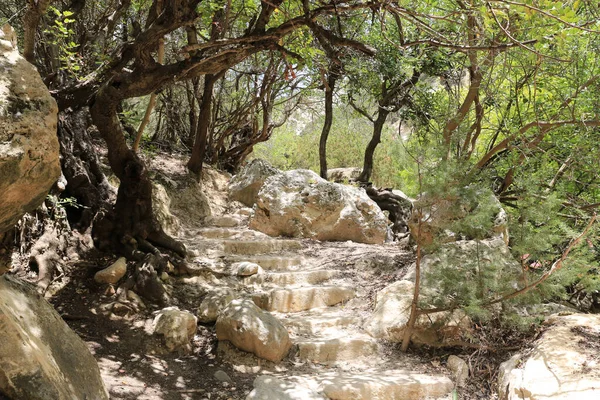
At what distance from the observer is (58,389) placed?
212cm

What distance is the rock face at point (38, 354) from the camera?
2.01 metres

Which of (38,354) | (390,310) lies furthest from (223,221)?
(38,354)

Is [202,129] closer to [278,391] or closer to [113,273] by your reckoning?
[113,273]

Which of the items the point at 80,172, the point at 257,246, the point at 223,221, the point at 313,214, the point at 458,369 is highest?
the point at 80,172

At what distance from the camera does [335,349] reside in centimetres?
416

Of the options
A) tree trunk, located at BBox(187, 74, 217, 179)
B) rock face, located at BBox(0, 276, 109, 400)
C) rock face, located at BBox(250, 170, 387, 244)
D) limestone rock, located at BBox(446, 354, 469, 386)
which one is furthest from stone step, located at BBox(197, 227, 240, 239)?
rock face, located at BBox(0, 276, 109, 400)

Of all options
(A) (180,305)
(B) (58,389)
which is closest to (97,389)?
(B) (58,389)

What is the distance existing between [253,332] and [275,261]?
2184mm

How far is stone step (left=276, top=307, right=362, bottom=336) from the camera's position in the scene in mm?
4562

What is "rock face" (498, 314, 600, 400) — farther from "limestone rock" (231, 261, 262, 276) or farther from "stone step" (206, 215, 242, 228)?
"stone step" (206, 215, 242, 228)

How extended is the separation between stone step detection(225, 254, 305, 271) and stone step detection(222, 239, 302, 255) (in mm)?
328

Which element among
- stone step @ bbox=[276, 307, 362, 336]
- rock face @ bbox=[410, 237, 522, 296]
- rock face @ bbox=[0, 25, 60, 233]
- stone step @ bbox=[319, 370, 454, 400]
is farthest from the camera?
stone step @ bbox=[276, 307, 362, 336]

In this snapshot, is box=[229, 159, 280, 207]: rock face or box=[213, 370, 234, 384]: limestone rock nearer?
box=[213, 370, 234, 384]: limestone rock

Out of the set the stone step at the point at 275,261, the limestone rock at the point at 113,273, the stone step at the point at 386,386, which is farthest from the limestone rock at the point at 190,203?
Result: the stone step at the point at 386,386
